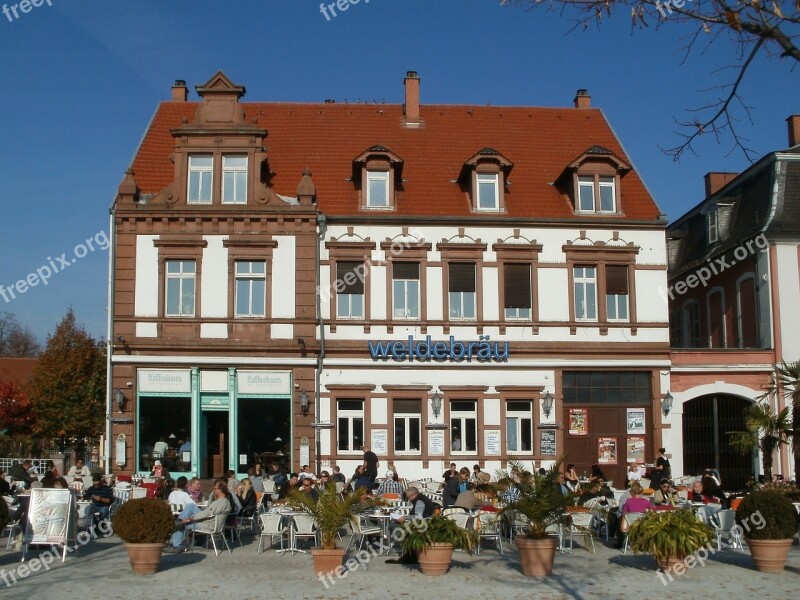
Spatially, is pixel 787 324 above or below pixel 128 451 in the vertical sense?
above

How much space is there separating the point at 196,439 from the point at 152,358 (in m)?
2.59

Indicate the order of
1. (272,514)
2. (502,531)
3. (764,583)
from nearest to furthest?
(764,583)
(272,514)
(502,531)

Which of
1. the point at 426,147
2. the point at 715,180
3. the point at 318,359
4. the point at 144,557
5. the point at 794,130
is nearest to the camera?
the point at 144,557

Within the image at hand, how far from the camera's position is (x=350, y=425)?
2834 centimetres

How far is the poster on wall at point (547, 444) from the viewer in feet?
94.3

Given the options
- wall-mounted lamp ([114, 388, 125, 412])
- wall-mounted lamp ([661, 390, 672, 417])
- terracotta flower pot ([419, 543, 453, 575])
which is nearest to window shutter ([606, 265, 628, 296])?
wall-mounted lamp ([661, 390, 672, 417])

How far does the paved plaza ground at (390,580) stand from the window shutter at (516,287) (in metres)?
12.8

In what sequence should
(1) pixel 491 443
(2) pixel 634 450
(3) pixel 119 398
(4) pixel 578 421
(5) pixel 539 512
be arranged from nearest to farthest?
(5) pixel 539 512
(3) pixel 119 398
(1) pixel 491 443
(4) pixel 578 421
(2) pixel 634 450

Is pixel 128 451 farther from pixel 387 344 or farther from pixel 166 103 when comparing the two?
pixel 166 103

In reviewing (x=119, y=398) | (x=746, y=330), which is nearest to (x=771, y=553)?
(x=746, y=330)

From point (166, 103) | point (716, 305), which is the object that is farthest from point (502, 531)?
point (166, 103)

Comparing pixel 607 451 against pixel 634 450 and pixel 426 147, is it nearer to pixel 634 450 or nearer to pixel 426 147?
pixel 634 450

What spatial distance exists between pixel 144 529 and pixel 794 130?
28584 mm

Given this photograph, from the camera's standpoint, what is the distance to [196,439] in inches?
1087
